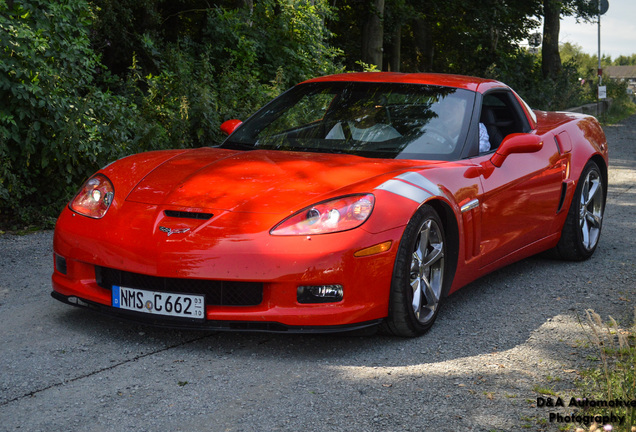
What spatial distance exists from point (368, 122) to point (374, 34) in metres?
14.0

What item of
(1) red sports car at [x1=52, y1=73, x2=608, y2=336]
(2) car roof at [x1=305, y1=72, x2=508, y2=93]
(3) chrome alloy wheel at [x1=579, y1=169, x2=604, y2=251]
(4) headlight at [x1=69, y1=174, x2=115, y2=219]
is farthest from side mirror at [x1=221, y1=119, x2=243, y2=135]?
(3) chrome alloy wheel at [x1=579, y1=169, x2=604, y2=251]

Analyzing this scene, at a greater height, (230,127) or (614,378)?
(230,127)

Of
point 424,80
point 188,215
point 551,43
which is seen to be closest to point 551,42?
point 551,43

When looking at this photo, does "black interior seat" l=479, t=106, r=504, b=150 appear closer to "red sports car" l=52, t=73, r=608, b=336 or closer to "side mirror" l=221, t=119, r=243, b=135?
"red sports car" l=52, t=73, r=608, b=336

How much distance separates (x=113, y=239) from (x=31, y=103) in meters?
3.59

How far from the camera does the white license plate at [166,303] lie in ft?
12.6

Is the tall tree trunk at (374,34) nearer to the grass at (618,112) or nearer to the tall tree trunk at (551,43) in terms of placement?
the grass at (618,112)

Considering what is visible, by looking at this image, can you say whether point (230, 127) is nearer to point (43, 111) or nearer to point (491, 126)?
point (491, 126)

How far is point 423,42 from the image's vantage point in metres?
29.6

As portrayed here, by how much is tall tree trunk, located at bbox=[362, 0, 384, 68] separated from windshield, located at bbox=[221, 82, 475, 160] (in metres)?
13.1

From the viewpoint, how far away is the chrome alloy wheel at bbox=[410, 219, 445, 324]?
4254mm

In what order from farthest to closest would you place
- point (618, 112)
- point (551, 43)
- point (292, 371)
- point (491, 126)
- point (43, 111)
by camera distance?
point (551, 43) → point (618, 112) → point (43, 111) → point (491, 126) → point (292, 371)

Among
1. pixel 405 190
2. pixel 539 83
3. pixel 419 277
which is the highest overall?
pixel 539 83

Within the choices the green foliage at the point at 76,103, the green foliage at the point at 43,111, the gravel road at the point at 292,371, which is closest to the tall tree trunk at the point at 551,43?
the green foliage at the point at 76,103
